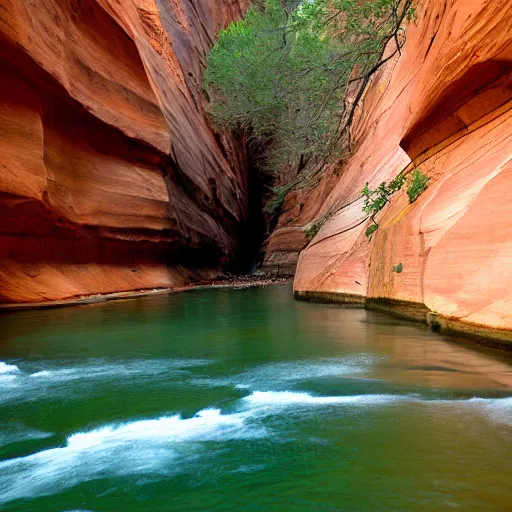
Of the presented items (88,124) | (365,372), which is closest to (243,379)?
(365,372)

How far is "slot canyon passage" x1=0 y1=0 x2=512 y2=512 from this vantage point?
5.91 feet

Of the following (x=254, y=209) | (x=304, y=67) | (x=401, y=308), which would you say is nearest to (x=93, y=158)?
(x=304, y=67)

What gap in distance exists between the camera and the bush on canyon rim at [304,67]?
8422 mm

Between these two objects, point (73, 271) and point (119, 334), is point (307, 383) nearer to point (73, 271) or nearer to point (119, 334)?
point (119, 334)

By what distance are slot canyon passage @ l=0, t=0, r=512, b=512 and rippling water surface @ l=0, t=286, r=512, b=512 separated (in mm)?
14

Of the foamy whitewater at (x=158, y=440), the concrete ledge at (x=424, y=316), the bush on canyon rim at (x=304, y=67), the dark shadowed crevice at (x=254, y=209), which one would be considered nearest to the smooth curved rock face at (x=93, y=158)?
the bush on canyon rim at (x=304, y=67)

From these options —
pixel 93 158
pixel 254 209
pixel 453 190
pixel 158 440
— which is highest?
pixel 254 209

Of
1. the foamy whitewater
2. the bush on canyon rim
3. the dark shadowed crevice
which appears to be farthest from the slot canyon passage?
the dark shadowed crevice

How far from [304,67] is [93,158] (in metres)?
5.54

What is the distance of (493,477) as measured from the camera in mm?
1685

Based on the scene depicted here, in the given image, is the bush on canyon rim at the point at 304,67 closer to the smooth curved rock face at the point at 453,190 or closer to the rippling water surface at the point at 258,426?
the smooth curved rock face at the point at 453,190

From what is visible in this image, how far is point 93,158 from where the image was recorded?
11.5 metres

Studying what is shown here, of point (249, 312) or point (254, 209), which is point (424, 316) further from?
point (254, 209)

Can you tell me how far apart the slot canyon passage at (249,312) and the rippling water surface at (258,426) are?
0.05 feet
